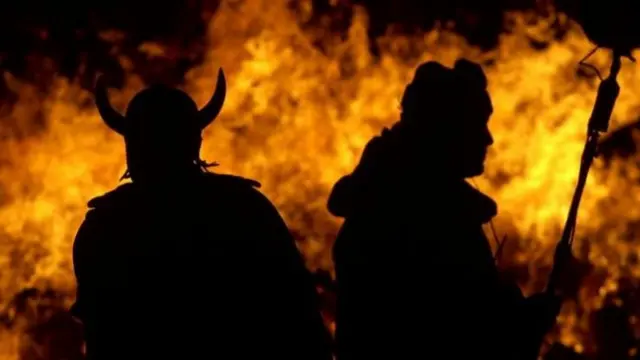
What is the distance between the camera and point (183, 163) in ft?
12.2

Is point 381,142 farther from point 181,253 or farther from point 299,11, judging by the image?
point 299,11

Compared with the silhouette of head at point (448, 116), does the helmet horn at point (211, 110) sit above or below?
above

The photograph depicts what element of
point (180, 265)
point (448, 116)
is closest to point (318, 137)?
point (448, 116)

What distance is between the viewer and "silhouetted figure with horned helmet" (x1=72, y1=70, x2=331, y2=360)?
361 cm

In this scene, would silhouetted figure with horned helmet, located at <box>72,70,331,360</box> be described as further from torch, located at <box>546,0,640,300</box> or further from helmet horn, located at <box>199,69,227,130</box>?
torch, located at <box>546,0,640,300</box>

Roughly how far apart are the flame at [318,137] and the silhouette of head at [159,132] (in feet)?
7.25

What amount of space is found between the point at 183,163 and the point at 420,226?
2.84ft

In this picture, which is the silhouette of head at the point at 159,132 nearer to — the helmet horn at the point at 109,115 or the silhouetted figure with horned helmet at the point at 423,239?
the helmet horn at the point at 109,115

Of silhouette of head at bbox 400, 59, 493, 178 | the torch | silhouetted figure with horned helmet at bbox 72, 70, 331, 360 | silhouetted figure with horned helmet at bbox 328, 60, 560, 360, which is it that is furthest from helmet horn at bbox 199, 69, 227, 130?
the torch

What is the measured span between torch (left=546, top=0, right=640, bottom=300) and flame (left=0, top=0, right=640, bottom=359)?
196 cm

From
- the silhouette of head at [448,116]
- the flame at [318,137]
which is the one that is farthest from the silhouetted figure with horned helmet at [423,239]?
the flame at [318,137]

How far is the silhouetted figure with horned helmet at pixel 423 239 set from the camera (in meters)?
3.70

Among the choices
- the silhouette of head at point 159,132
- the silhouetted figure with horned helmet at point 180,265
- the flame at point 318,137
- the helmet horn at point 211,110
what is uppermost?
the flame at point 318,137

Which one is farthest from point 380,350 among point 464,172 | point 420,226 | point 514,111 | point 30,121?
point 30,121
